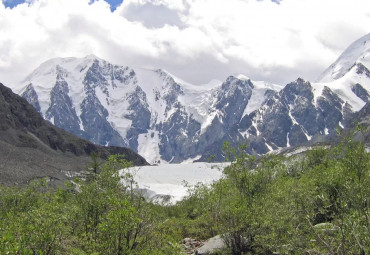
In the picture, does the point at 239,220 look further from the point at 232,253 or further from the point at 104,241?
the point at 104,241

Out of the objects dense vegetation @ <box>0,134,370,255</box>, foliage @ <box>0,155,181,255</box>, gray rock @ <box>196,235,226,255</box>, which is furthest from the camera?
gray rock @ <box>196,235,226,255</box>

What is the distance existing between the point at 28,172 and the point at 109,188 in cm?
18070

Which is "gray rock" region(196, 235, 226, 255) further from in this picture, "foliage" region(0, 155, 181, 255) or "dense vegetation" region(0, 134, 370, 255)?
"foliage" region(0, 155, 181, 255)

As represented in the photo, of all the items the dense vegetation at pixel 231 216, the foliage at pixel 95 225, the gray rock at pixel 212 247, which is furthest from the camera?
the gray rock at pixel 212 247

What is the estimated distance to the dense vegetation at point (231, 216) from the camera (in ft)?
56.7

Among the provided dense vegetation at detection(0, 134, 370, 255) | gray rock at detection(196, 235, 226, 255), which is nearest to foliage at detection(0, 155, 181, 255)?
dense vegetation at detection(0, 134, 370, 255)

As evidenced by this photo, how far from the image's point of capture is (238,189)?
32781mm

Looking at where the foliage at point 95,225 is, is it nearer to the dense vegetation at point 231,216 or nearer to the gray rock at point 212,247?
the dense vegetation at point 231,216

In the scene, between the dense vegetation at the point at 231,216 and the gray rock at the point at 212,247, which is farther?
the gray rock at the point at 212,247

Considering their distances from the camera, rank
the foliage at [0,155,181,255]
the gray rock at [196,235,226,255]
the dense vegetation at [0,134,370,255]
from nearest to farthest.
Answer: the foliage at [0,155,181,255] < the dense vegetation at [0,134,370,255] < the gray rock at [196,235,226,255]

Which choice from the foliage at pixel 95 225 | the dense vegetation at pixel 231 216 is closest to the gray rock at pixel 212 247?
the dense vegetation at pixel 231 216

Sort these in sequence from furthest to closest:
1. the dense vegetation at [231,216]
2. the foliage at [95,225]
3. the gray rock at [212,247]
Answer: the gray rock at [212,247] → the dense vegetation at [231,216] → the foliage at [95,225]

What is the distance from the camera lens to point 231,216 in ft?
90.1

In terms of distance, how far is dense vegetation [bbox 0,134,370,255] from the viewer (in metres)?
17.3
